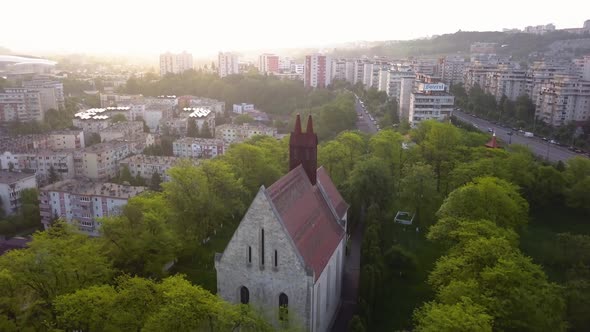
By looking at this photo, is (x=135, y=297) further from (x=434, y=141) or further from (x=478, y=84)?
(x=478, y=84)

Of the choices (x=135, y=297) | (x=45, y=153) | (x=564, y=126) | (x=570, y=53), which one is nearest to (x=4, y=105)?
(x=45, y=153)

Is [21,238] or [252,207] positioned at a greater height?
[252,207]

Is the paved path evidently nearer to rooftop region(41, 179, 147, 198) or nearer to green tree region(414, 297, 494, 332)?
green tree region(414, 297, 494, 332)

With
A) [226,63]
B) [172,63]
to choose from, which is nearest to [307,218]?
[226,63]

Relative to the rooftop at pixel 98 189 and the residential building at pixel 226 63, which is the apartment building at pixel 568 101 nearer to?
the rooftop at pixel 98 189

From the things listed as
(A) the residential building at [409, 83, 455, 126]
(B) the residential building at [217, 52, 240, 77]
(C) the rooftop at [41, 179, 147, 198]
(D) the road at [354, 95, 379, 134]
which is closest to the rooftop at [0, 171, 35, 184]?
(C) the rooftop at [41, 179, 147, 198]
